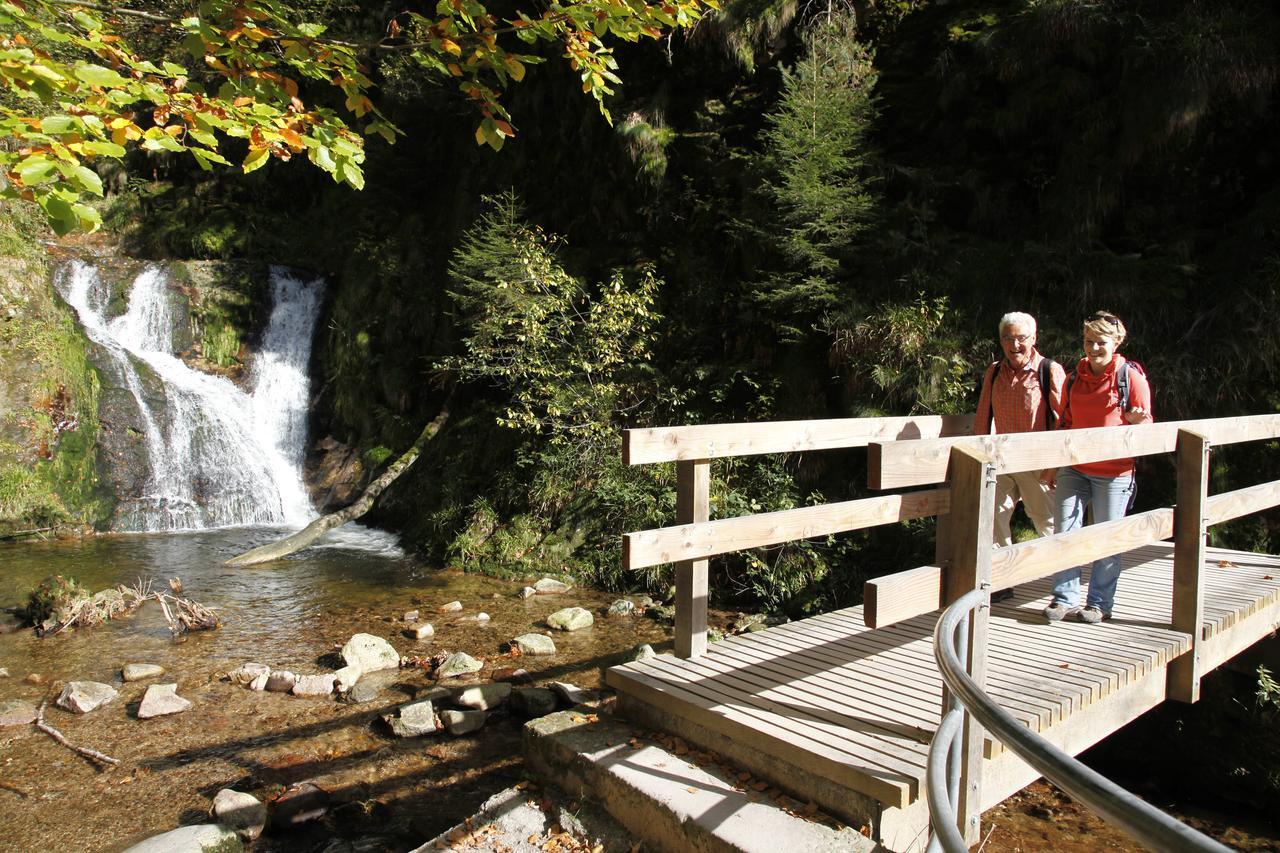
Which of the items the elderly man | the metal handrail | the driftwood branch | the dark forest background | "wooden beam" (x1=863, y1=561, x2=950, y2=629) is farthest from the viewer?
the dark forest background

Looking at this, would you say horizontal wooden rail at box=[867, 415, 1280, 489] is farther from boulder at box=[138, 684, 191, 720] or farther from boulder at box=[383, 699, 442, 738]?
boulder at box=[138, 684, 191, 720]

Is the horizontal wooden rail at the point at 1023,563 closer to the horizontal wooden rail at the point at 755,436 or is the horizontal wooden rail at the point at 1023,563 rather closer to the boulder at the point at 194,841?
the horizontal wooden rail at the point at 755,436

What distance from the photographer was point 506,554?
35.1ft

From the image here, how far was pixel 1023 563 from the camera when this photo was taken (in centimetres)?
346

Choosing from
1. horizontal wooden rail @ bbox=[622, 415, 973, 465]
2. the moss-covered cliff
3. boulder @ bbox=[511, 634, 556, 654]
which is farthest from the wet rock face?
horizontal wooden rail @ bbox=[622, 415, 973, 465]

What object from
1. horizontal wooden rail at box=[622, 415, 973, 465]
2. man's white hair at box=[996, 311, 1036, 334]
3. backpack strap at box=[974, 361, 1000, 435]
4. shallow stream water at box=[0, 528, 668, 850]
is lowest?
shallow stream water at box=[0, 528, 668, 850]

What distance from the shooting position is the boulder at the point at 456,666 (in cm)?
702

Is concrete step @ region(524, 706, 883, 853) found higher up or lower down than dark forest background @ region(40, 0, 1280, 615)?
lower down

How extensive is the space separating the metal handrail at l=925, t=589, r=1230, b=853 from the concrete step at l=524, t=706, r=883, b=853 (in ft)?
5.49

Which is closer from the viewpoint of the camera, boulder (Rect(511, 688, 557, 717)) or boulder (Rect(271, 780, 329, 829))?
Result: boulder (Rect(271, 780, 329, 829))

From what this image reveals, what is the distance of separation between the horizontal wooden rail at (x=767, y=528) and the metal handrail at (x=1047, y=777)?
2104 millimetres

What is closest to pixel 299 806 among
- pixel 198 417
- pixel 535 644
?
pixel 535 644

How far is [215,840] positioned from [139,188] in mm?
22739

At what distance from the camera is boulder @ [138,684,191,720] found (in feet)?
20.4
